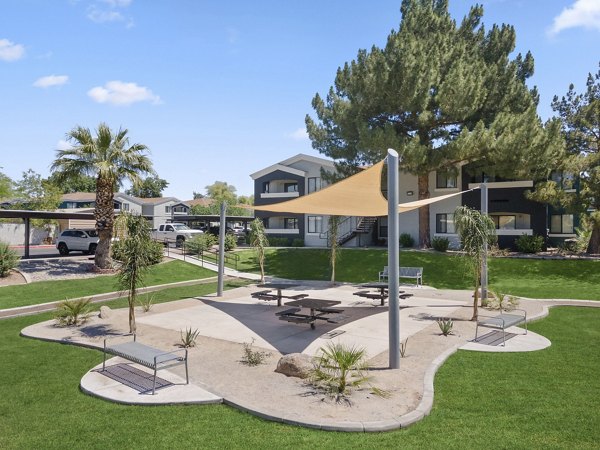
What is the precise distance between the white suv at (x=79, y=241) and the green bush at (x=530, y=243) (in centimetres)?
2659

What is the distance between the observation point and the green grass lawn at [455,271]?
711 inches

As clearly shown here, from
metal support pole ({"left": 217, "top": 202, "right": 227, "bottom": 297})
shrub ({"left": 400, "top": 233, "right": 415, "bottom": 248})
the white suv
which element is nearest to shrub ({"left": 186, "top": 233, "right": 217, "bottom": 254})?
the white suv

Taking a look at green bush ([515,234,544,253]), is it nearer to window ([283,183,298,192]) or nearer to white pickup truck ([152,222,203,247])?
window ([283,183,298,192])

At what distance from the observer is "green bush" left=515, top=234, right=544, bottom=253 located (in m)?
26.2

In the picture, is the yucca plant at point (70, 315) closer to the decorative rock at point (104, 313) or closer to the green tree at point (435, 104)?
the decorative rock at point (104, 313)

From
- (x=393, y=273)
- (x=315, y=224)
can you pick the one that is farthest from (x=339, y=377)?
(x=315, y=224)

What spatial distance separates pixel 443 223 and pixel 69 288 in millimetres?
24389

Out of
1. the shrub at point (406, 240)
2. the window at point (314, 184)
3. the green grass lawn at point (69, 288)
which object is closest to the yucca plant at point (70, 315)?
the green grass lawn at point (69, 288)

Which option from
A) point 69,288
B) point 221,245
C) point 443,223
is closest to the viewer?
point 221,245

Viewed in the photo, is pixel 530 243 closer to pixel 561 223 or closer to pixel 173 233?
pixel 561 223

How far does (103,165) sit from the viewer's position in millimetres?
19141

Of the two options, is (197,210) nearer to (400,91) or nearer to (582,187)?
(400,91)

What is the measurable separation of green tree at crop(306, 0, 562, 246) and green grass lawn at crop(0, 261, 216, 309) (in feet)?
38.9

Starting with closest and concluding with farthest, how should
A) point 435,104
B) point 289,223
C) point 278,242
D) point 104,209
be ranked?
point 104,209 → point 435,104 → point 278,242 → point 289,223
